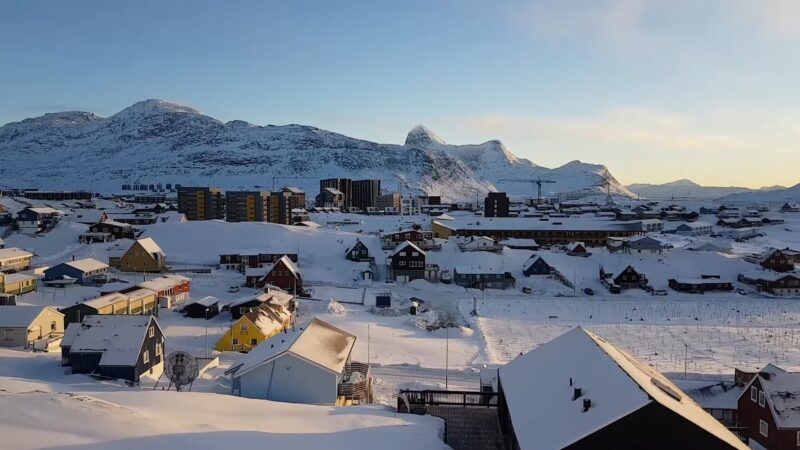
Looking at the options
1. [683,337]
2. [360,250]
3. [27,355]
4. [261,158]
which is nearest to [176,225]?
[360,250]

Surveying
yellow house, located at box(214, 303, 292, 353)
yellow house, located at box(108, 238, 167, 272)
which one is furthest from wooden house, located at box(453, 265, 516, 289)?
yellow house, located at box(108, 238, 167, 272)

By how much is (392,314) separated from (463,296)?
733 centimetres

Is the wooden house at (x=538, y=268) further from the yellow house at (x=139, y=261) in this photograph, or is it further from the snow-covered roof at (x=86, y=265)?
the snow-covered roof at (x=86, y=265)

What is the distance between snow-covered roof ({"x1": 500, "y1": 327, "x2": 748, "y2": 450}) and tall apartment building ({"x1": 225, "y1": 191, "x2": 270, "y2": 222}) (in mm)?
56233

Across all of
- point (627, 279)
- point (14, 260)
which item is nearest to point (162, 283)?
point (14, 260)

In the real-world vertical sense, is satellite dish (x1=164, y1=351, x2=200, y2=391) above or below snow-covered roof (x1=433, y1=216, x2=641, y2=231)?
below

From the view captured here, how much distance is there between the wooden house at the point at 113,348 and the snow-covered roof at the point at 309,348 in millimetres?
3091

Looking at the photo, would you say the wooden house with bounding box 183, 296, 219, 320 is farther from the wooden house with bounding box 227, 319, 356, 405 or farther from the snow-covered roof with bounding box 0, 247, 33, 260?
the snow-covered roof with bounding box 0, 247, 33, 260

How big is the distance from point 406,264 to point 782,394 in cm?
2748

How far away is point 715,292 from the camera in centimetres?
3853

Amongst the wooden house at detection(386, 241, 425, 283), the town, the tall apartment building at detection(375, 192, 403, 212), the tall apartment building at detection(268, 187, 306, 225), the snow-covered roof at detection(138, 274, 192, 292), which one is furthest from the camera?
the tall apartment building at detection(375, 192, 403, 212)

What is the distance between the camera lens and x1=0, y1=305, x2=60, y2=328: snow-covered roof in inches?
796

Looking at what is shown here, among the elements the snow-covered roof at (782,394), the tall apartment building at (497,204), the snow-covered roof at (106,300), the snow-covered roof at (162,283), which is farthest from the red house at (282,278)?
the tall apartment building at (497,204)

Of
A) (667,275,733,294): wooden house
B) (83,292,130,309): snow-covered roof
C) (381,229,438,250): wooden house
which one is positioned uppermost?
(381,229,438,250): wooden house
